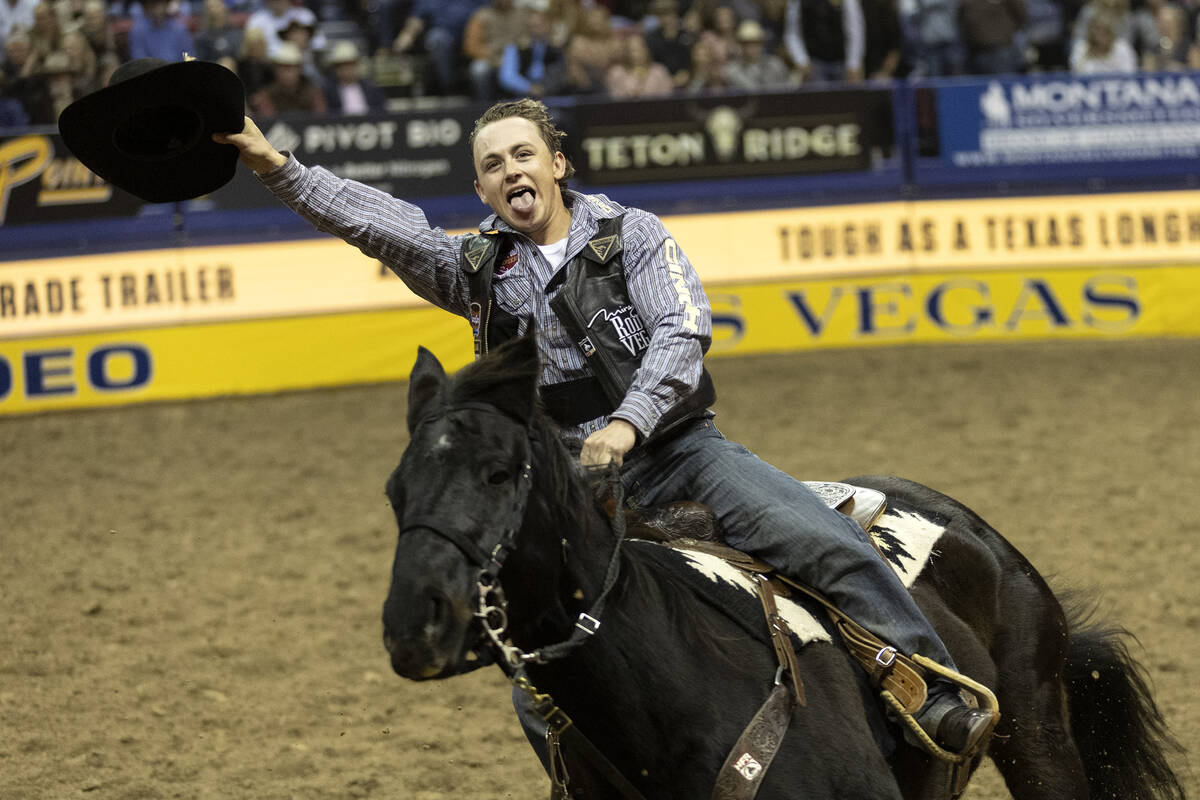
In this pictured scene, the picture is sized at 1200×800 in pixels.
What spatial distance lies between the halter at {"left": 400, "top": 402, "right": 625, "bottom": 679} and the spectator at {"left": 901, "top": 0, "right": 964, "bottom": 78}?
542 inches

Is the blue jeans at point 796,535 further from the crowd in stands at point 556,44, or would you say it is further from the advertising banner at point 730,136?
Result: the crowd in stands at point 556,44

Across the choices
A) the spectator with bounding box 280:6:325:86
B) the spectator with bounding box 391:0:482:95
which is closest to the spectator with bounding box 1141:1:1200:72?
the spectator with bounding box 391:0:482:95

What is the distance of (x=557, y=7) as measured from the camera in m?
14.9

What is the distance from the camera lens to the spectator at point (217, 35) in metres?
13.2

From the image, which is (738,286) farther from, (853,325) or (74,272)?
(74,272)

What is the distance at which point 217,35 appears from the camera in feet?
44.3

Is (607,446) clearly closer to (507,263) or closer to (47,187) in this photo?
(507,263)

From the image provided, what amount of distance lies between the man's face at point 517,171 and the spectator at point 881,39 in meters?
12.7

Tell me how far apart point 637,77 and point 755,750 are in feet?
38.2

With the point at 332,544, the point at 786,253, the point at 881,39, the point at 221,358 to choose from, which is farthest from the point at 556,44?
the point at 332,544

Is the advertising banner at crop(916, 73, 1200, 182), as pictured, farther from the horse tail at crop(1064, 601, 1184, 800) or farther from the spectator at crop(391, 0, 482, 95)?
the horse tail at crop(1064, 601, 1184, 800)

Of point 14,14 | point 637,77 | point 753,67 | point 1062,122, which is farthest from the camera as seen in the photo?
point 753,67

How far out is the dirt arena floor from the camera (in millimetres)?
5656

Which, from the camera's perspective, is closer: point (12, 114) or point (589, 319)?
point (589, 319)
